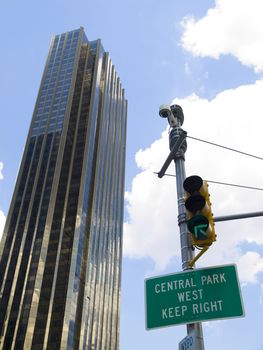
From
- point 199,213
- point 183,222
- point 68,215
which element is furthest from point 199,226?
point 68,215

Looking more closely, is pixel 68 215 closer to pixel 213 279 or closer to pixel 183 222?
pixel 183 222

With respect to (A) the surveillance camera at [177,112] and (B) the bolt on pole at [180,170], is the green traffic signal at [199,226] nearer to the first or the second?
(B) the bolt on pole at [180,170]

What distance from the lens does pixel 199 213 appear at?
5922mm

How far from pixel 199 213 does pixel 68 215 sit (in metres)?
94.6

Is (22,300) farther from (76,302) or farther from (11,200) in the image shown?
(11,200)

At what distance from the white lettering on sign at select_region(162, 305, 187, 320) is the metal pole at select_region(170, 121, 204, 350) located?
0.71 feet

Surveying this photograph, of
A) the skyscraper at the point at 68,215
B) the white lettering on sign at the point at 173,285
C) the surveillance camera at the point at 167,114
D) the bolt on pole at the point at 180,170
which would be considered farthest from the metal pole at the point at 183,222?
the skyscraper at the point at 68,215

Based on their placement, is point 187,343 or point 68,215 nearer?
point 187,343

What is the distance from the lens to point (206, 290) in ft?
19.3

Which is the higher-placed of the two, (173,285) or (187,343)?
(173,285)

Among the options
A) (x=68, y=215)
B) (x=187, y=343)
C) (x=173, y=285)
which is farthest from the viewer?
(x=68, y=215)

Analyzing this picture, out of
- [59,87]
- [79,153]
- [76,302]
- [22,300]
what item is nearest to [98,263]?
[76,302]

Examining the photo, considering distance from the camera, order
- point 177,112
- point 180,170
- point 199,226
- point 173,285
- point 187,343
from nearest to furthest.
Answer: point 187,343 → point 199,226 → point 173,285 → point 180,170 → point 177,112

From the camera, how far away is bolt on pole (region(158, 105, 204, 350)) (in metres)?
5.69
